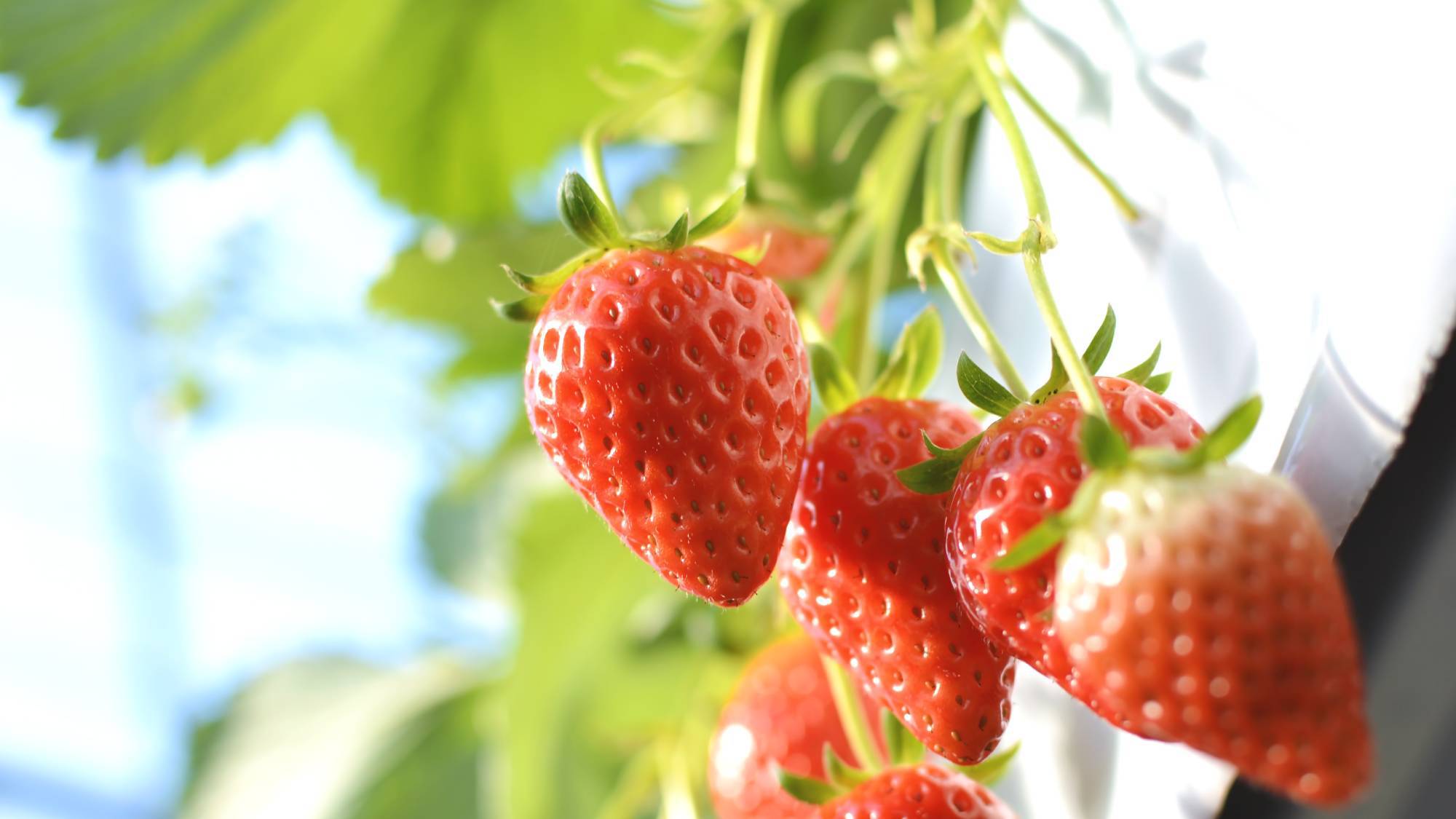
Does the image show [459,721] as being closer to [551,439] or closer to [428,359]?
[551,439]

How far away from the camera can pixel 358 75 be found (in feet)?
1.82

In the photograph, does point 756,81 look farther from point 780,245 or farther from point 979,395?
point 979,395

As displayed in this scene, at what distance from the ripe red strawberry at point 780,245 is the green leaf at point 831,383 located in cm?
7

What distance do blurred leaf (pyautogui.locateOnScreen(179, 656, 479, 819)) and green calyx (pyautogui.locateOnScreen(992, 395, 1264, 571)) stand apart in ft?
1.92

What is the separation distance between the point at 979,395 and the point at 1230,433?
0.21ft

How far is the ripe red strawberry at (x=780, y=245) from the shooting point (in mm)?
382

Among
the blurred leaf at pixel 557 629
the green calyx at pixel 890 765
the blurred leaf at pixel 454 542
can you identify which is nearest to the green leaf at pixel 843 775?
the green calyx at pixel 890 765

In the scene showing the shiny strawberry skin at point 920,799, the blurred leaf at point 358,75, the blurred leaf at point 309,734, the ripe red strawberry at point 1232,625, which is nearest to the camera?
the ripe red strawberry at point 1232,625

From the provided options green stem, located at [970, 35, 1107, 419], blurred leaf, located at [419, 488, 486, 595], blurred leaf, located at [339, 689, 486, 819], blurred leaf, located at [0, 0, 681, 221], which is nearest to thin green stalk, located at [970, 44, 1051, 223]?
green stem, located at [970, 35, 1107, 419]

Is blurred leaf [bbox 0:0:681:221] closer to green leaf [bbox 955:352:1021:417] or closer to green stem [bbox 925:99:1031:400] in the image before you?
green stem [bbox 925:99:1031:400]

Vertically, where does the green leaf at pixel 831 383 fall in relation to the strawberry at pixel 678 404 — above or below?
below

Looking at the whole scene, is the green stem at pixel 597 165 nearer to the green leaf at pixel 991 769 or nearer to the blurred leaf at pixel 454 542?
the green leaf at pixel 991 769

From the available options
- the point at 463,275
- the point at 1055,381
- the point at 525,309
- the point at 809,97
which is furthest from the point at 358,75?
the point at 1055,381

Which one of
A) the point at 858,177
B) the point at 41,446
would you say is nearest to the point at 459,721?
the point at 858,177
